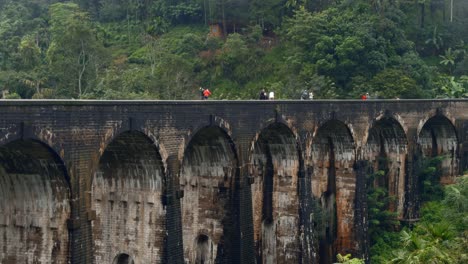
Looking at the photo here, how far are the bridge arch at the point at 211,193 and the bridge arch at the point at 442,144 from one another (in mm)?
16254

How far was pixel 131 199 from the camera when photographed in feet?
61.9

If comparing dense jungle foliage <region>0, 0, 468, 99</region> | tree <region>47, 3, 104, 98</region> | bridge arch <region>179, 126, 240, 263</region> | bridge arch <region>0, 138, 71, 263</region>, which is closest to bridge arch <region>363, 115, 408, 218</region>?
dense jungle foliage <region>0, 0, 468, 99</region>

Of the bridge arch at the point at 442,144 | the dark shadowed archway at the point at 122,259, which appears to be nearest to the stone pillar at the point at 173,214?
the dark shadowed archway at the point at 122,259

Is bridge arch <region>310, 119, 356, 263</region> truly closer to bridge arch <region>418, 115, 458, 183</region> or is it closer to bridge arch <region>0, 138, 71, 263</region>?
bridge arch <region>418, 115, 458, 183</region>

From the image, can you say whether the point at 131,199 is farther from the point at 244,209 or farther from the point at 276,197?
the point at 276,197

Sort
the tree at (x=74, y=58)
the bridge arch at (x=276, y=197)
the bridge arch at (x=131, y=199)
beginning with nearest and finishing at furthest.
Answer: the bridge arch at (x=131, y=199) < the bridge arch at (x=276, y=197) < the tree at (x=74, y=58)

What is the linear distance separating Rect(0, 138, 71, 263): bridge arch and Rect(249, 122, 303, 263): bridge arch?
430 inches

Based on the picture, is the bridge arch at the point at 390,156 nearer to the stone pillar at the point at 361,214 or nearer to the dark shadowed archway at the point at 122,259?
the stone pillar at the point at 361,214

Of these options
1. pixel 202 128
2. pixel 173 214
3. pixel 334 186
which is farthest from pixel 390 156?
pixel 173 214

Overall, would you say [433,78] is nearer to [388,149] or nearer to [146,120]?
[388,149]

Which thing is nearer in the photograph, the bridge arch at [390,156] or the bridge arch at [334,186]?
the bridge arch at [334,186]

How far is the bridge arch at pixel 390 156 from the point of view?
32.0 meters

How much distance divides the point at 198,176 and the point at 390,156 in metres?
13.2

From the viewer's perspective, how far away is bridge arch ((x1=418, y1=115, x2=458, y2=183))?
3525cm
